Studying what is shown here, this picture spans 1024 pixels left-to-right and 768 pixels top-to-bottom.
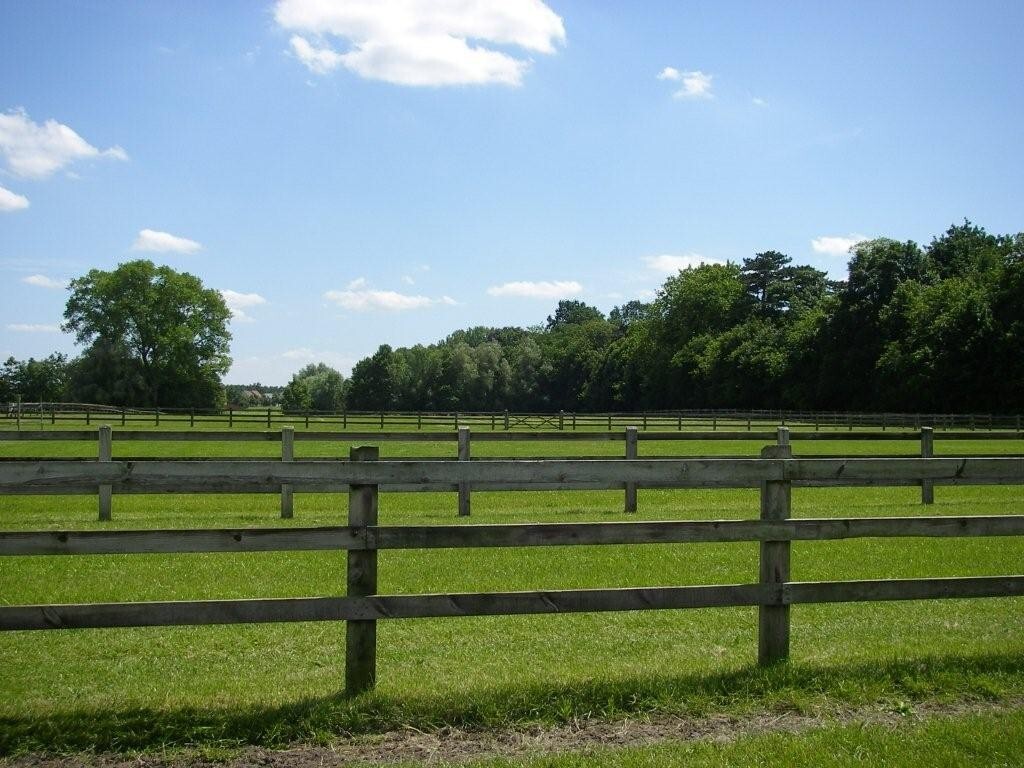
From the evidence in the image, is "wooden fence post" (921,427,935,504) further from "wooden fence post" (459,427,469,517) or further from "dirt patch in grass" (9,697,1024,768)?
"dirt patch in grass" (9,697,1024,768)

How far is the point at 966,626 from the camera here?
6926mm

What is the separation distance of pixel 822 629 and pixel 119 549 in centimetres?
520

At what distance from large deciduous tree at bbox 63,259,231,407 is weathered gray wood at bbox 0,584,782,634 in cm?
8475

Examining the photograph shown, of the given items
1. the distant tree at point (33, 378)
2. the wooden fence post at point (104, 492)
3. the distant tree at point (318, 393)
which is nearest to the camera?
the wooden fence post at point (104, 492)

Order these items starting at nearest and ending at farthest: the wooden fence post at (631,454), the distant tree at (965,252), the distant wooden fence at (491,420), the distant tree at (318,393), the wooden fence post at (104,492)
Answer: the wooden fence post at (104,492)
the wooden fence post at (631,454)
the distant wooden fence at (491,420)
the distant tree at (965,252)
the distant tree at (318,393)

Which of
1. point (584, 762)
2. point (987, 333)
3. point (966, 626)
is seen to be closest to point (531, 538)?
point (584, 762)

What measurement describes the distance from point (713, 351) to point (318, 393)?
3339 inches

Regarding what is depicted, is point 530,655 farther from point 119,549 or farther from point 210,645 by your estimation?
point 119,549

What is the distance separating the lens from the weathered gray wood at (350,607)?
460 centimetres

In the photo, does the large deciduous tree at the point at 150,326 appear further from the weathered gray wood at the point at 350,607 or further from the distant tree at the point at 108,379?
the weathered gray wood at the point at 350,607

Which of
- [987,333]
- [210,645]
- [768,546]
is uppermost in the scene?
[987,333]

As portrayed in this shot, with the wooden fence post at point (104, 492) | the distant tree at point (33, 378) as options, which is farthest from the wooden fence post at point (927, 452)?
the distant tree at point (33, 378)

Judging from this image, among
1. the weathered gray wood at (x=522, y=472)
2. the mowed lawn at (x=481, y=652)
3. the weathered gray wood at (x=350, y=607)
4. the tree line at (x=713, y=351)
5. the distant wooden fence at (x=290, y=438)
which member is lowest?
the mowed lawn at (x=481, y=652)

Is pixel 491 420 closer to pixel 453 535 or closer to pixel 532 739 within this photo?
pixel 453 535
